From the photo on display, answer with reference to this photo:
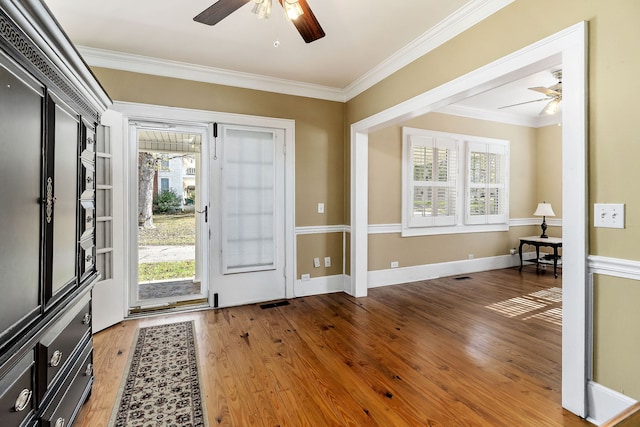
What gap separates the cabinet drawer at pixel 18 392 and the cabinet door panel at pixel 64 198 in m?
0.35

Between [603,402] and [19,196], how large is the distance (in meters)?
2.94

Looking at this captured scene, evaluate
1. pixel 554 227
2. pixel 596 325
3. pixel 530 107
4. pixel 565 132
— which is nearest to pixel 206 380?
pixel 596 325

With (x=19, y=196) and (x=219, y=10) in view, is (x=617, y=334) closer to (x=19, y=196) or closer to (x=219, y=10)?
(x=19, y=196)

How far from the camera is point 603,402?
1.72 m

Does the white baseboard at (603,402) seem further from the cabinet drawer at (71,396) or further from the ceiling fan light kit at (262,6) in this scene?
the ceiling fan light kit at (262,6)

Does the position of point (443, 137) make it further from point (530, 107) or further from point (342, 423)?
point (342, 423)

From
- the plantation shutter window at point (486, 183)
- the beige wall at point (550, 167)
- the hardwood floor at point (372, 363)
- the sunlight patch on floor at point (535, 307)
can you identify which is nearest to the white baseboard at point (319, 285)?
the hardwood floor at point (372, 363)

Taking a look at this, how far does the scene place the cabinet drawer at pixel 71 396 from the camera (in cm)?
132

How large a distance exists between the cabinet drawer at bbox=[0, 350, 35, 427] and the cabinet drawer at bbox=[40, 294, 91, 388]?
0.34ft

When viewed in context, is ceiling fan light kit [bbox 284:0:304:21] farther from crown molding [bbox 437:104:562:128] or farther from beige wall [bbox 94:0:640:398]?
crown molding [bbox 437:104:562:128]

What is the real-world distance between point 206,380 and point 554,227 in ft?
21.6

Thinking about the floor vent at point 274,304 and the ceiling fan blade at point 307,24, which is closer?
the ceiling fan blade at point 307,24

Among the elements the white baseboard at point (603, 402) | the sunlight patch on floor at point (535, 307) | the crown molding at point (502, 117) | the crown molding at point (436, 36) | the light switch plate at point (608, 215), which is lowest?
the sunlight patch on floor at point (535, 307)

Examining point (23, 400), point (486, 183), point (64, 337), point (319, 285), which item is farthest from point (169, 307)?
point (486, 183)
